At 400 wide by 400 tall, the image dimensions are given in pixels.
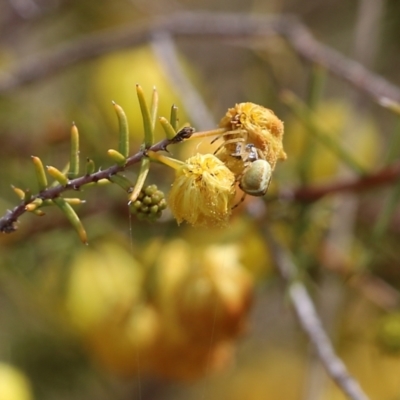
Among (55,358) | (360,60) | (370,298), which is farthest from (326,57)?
(55,358)

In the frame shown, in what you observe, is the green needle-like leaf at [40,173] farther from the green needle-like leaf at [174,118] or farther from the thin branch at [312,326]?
the thin branch at [312,326]

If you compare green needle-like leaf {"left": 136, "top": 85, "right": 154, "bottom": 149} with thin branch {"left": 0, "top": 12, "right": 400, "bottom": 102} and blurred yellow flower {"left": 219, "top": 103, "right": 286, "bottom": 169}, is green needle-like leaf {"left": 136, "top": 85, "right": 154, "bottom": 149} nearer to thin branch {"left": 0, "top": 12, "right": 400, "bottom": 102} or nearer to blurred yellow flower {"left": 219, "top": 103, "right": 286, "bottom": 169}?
blurred yellow flower {"left": 219, "top": 103, "right": 286, "bottom": 169}

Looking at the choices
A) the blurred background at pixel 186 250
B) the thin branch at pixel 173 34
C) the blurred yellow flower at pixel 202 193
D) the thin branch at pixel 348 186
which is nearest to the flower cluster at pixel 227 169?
the blurred yellow flower at pixel 202 193

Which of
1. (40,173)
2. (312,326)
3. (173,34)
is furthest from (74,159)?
(173,34)

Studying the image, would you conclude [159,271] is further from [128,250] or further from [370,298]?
[370,298]

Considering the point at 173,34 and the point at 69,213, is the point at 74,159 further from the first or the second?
the point at 173,34
